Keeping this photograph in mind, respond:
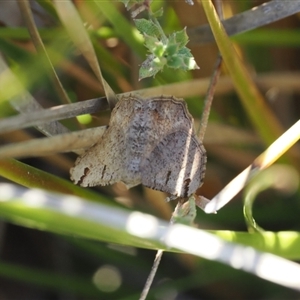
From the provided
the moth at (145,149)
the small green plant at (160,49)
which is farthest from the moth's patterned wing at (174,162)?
the small green plant at (160,49)

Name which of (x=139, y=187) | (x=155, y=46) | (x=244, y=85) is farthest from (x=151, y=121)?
(x=139, y=187)

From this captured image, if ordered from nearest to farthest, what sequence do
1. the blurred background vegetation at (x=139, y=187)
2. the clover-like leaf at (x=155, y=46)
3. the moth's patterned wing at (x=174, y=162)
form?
the clover-like leaf at (x=155, y=46) < the moth's patterned wing at (x=174, y=162) < the blurred background vegetation at (x=139, y=187)

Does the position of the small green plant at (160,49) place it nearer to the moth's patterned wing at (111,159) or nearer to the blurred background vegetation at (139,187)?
the moth's patterned wing at (111,159)

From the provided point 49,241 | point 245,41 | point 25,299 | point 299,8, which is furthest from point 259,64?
point 25,299

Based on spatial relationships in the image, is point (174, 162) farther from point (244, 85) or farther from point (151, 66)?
point (244, 85)

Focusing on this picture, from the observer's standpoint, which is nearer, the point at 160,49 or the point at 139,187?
the point at 160,49

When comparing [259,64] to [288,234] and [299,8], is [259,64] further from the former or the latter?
[288,234]
